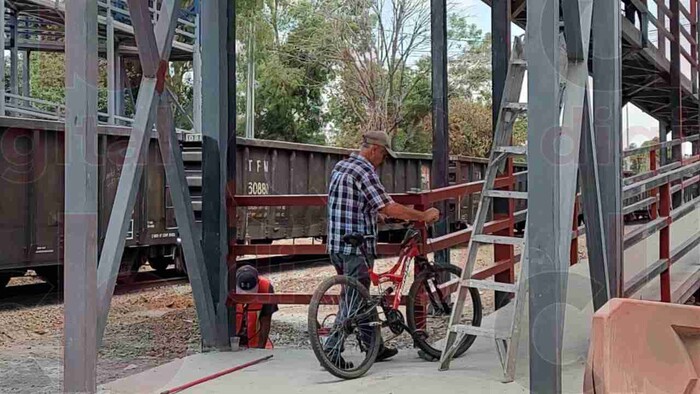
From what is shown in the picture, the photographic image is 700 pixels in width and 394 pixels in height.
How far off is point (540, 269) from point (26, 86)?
14.2 metres

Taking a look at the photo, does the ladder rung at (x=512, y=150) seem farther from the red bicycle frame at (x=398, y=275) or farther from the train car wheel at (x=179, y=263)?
the train car wheel at (x=179, y=263)

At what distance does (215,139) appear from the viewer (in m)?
5.52

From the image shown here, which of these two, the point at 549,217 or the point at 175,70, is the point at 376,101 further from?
the point at 549,217

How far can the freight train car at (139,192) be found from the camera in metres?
9.57

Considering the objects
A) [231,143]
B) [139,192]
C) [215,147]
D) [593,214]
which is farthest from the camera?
[139,192]

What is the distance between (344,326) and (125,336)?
12.8ft

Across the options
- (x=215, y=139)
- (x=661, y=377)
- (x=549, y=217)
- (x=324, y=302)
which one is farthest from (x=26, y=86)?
(x=661, y=377)

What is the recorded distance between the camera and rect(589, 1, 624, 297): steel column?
4.49m

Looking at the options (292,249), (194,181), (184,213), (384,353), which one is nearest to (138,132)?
(184,213)

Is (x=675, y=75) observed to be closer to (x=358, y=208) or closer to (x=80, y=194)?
(x=358, y=208)

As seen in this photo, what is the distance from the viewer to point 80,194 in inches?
143

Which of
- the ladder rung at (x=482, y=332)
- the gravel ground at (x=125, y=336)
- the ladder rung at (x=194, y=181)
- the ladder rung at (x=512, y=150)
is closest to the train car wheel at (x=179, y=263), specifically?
the gravel ground at (x=125, y=336)

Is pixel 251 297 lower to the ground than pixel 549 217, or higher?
lower

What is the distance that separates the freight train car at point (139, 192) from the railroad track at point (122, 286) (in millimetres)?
249
